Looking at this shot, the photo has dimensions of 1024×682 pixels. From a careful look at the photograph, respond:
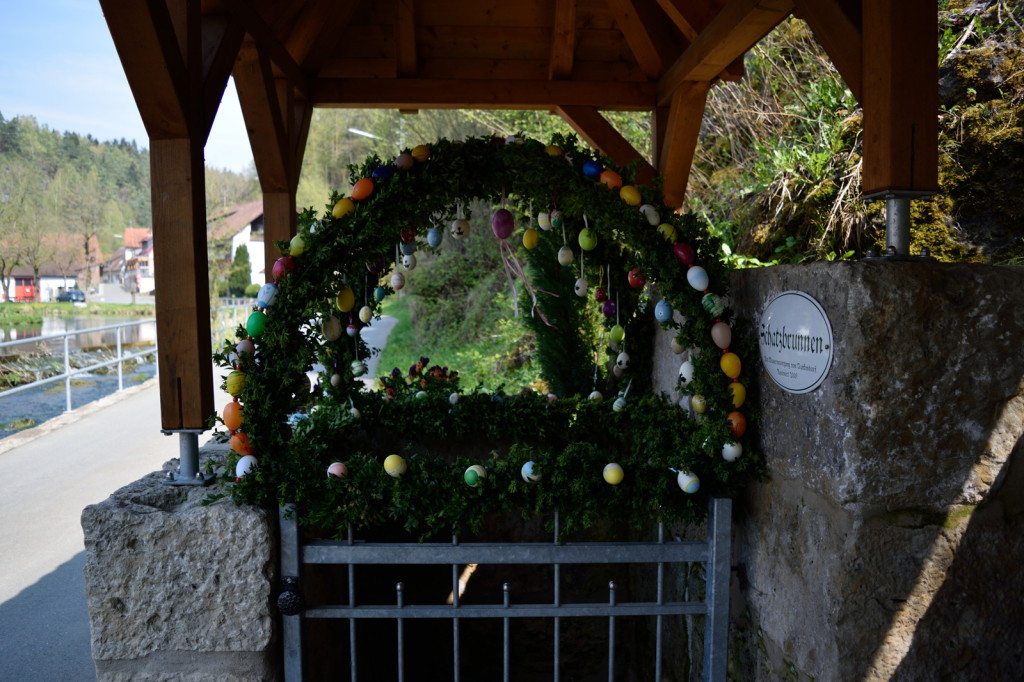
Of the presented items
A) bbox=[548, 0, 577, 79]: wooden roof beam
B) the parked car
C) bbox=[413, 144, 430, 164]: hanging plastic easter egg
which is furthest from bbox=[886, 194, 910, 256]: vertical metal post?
the parked car

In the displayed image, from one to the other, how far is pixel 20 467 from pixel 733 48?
5429 mm

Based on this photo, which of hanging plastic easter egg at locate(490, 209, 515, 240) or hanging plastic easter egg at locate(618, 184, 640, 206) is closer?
hanging plastic easter egg at locate(618, 184, 640, 206)

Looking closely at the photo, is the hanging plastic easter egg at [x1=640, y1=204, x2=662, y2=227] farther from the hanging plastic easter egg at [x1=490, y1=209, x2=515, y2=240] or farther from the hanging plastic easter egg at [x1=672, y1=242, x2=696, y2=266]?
the hanging plastic easter egg at [x1=490, y1=209, x2=515, y2=240]

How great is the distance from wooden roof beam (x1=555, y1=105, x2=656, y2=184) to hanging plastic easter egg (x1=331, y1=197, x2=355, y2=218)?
2288mm

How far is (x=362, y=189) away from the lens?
2.17 metres

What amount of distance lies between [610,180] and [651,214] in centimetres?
21

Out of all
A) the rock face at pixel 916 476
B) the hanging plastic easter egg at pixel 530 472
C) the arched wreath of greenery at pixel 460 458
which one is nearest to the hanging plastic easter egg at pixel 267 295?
the arched wreath of greenery at pixel 460 458

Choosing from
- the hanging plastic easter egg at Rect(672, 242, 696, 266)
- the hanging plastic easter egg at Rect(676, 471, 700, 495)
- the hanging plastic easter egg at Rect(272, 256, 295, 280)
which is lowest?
the hanging plastic easter egg at Rect(676, 471, 700, 495)

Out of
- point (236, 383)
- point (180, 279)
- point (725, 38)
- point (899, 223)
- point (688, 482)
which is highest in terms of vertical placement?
point (725, 38)

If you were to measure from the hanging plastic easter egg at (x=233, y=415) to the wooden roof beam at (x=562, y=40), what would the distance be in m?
3.04

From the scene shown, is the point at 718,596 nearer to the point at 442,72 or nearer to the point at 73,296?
the point at 442,72

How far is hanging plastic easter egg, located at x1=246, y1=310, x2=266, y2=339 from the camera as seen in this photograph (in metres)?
2.11

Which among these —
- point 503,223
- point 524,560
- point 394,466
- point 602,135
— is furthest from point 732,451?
point 602,135

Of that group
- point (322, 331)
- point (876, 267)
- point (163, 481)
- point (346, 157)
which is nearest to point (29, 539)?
point (163, 481)
